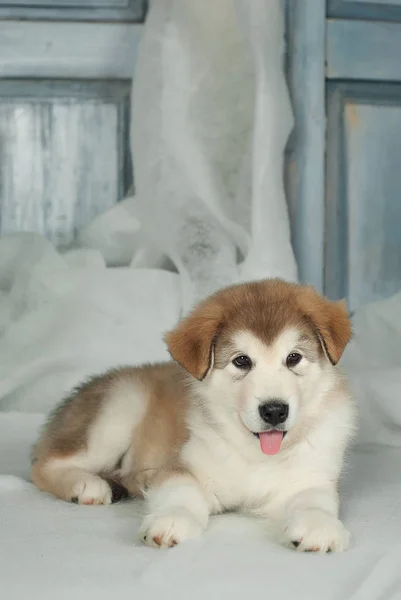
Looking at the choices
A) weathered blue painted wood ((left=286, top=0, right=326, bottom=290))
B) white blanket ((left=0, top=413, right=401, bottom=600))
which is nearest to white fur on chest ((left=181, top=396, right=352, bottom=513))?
white blanket ((left=0, top=413, right=401, bottom=600))

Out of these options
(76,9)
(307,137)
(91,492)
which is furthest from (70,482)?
(76,9)

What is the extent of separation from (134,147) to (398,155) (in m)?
0.93

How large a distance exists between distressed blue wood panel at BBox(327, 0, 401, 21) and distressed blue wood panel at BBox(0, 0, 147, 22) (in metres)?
0.65

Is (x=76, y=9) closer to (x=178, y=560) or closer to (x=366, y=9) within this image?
(x=366, y=9)

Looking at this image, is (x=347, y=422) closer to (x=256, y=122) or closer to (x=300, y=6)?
(x=256, y=122)

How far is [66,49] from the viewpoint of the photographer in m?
3.66

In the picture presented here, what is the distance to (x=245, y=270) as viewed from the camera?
356 cm

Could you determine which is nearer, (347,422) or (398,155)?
(347,422)

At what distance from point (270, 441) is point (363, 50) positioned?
6.42 feet

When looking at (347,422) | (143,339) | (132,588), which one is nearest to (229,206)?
(143,339)

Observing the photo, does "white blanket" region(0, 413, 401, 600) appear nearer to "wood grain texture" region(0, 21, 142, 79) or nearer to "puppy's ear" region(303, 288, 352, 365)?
"puppy's ear" region(303, 288, 352, 365)

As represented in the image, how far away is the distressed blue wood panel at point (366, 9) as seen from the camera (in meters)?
3.65

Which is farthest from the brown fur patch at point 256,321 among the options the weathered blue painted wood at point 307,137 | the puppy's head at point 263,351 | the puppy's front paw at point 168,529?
the weathered blue painted wood at point 307,137

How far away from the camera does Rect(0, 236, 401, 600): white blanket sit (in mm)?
1804
